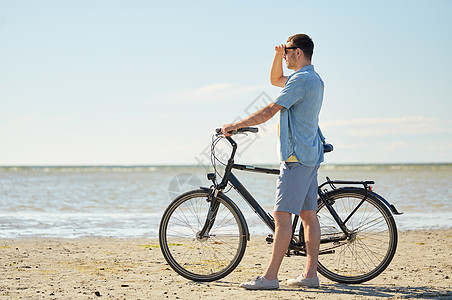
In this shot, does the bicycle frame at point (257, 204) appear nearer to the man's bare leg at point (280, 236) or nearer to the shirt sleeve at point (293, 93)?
the man's bare leg at point (280, 236)

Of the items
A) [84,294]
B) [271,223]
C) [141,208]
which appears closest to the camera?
[84,294]

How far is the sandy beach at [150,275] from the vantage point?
176 inches

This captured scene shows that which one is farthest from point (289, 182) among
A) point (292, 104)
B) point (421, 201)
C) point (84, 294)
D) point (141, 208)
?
point (421, 201)

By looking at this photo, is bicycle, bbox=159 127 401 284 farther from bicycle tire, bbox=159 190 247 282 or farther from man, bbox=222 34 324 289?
man, bbox=222 34 324 289

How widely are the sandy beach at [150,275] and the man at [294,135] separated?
41cm

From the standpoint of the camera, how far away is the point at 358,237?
4965mm

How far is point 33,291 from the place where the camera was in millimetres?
4559

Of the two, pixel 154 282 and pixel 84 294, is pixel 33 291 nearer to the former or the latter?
pixel 84 294

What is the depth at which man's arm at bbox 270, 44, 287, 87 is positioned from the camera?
4.97m

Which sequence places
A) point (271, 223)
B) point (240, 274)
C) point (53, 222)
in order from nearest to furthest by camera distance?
point (271, 223), point (240, 274), point (53, 222)

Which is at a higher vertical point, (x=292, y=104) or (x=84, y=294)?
(x=292, y=104)

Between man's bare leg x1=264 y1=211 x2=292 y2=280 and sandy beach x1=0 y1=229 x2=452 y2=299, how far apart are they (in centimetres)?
24

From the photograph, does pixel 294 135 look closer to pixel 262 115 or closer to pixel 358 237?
pixel 262 115

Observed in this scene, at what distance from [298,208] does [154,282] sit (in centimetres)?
151
